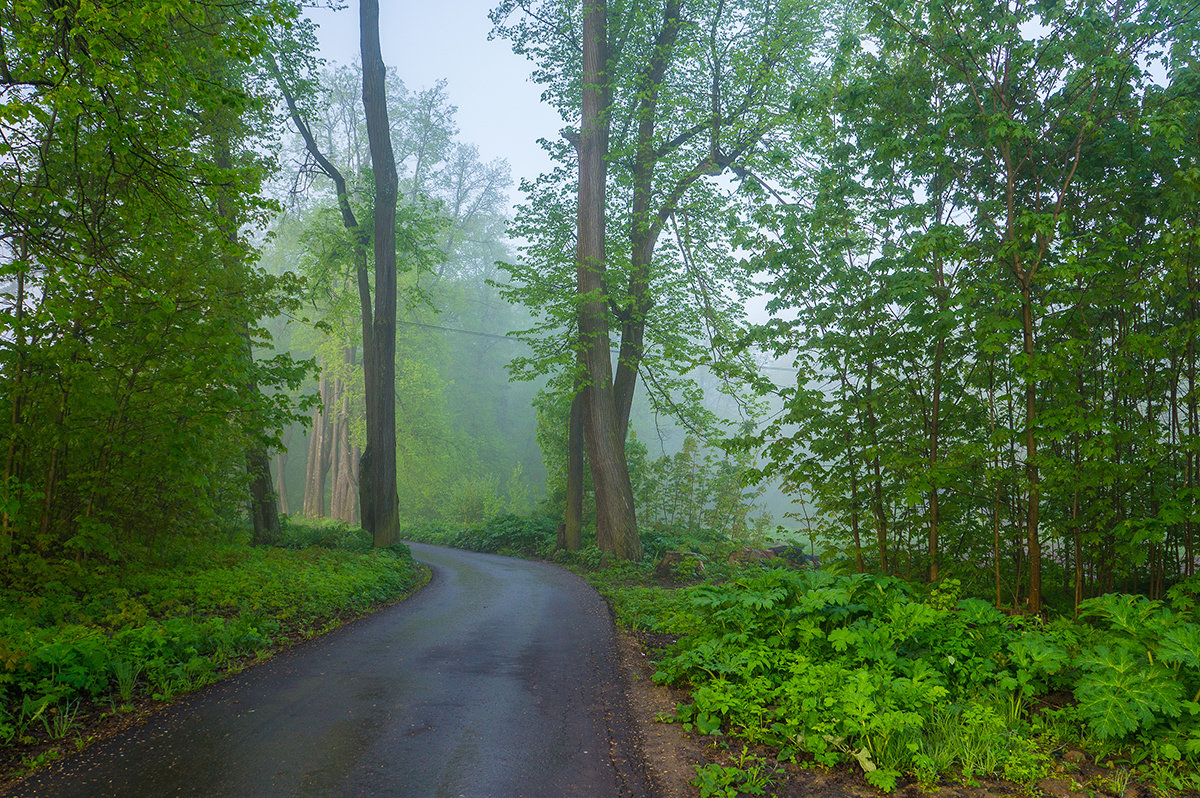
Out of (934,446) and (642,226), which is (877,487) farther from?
(642,226)

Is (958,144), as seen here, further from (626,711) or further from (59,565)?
(59,565)

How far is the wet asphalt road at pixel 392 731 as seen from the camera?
3402 millimetres

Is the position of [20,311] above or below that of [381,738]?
above

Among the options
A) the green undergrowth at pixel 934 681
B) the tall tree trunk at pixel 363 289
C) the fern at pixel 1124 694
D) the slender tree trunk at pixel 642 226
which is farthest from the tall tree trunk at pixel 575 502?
the fern at pixel 1124 694

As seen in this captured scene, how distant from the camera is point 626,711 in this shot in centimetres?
455

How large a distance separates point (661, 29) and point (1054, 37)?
9.98 metres

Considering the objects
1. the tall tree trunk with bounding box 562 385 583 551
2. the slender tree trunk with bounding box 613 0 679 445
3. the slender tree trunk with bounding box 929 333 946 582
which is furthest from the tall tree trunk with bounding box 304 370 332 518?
the slender tree trunk with bounding box 929 333 946 582

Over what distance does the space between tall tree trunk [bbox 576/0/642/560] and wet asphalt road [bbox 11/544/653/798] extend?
→ 6.06 meters

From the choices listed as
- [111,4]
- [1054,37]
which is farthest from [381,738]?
[1054,37]

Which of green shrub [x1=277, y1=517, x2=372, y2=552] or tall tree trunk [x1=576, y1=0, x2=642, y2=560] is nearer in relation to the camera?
tall tree trunk [x1=576, y1=0, x2=642, y2=560]

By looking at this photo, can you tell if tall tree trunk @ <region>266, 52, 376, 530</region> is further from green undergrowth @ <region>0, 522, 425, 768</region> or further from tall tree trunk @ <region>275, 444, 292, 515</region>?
tall tree trunk @ <region>275, 444, 292, 515</region>

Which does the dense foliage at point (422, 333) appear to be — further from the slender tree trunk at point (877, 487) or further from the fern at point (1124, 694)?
the fern at point (1124, 694)

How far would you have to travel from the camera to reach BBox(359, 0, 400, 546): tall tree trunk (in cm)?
1403

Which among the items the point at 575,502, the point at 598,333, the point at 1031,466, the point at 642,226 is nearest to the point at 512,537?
the point at 575,502
